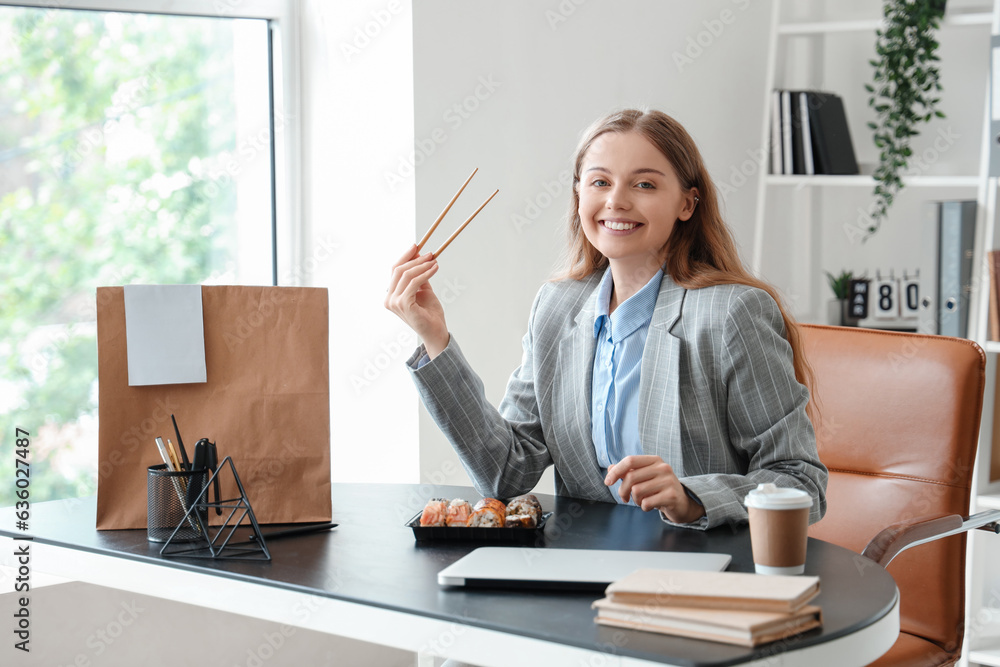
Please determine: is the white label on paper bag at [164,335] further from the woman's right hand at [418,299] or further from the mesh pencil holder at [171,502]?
the woman's right hand at [418,299]

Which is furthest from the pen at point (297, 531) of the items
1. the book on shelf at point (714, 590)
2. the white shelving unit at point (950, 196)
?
the white shelving unit at point (950, 196)

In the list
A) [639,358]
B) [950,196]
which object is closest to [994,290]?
[950,196]

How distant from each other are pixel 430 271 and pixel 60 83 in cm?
117

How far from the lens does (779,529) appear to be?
3.54 ft

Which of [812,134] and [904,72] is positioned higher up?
[904,72]

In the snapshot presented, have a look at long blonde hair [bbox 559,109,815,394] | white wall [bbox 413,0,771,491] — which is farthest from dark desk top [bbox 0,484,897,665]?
white wall [bbox 413,0,771,491]

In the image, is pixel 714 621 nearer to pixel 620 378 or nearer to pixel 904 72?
pixel 620 378

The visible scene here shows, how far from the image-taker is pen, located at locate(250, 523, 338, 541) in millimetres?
1301

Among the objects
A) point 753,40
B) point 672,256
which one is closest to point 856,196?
point 753,40

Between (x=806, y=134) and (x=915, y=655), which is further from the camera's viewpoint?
(x=806, y=134)

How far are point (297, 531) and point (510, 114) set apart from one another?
55.9 inches

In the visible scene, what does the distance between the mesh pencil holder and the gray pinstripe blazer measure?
0.37 meters

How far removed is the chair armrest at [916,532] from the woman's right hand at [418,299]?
0.71 metres

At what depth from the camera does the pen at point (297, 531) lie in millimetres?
1301
